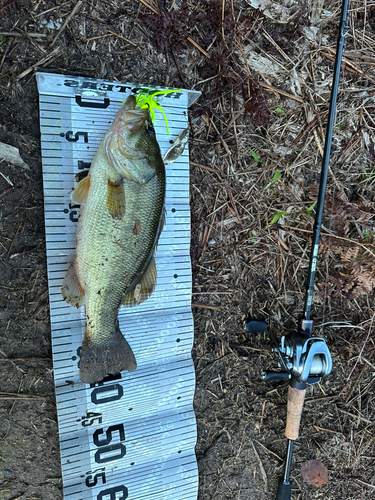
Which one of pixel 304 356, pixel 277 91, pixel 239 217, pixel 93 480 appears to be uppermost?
pixel 277 91

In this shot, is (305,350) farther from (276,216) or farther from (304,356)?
(276,216)

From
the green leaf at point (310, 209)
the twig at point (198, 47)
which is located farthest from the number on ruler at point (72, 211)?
the green leaf at point (310, 209)

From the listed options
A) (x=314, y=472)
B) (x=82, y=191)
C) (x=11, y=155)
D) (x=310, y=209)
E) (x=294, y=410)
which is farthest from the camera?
(x=314, y=472)

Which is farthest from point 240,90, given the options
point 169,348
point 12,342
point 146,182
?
point 12,342

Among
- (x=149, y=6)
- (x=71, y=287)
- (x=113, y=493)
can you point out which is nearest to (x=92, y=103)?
(x=149, y=6)

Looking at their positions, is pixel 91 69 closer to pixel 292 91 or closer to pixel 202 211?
pixel 202 211

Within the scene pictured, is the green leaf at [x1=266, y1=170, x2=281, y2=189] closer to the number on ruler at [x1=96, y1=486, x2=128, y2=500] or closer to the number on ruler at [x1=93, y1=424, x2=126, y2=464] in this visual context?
the number on ruler at [x1=93, y1=424, x2=126, y2=464]

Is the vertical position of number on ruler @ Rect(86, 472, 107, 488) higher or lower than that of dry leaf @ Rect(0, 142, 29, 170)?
lower

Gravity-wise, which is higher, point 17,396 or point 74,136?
point 74,136

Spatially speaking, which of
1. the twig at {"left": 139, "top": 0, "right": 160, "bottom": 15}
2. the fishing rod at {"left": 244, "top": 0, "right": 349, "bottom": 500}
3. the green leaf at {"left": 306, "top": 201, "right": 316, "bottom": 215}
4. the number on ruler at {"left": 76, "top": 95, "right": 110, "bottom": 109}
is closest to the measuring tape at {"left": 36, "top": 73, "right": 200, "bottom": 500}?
the number on ruler at {"left": 76, "top": 95, "right": 110, "bottom": 109}
